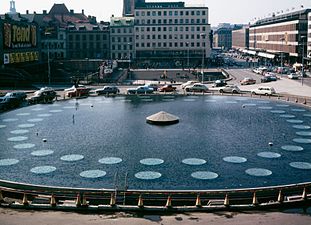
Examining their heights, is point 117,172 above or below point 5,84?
below

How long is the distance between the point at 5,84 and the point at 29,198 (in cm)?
6681

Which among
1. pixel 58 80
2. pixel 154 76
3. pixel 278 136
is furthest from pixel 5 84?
pixel 278 136

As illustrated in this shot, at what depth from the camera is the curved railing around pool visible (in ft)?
80.0

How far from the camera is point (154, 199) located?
87.9ft

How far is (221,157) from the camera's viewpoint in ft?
120

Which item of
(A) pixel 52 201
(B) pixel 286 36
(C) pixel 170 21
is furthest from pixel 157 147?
(B) pixel 286 36

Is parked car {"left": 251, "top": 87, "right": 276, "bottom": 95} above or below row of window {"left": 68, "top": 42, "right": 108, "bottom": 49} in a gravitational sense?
below

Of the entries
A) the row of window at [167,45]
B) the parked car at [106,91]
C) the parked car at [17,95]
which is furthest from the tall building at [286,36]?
the parked car at [17,95]

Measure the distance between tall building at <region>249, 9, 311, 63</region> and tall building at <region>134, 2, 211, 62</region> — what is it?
27.6m

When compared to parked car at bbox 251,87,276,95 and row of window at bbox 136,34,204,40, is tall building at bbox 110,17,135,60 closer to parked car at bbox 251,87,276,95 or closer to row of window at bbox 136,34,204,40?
row of window at bbox 136,34,204,40

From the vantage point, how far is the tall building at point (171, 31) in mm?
156500

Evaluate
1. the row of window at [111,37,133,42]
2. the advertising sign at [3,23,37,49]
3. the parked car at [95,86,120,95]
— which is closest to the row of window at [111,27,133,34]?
the row of window at [111,37,133,42]

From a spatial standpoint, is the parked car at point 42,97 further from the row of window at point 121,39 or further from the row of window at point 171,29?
the row of window at point 171,29

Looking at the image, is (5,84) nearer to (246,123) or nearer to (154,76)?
(154,76)
